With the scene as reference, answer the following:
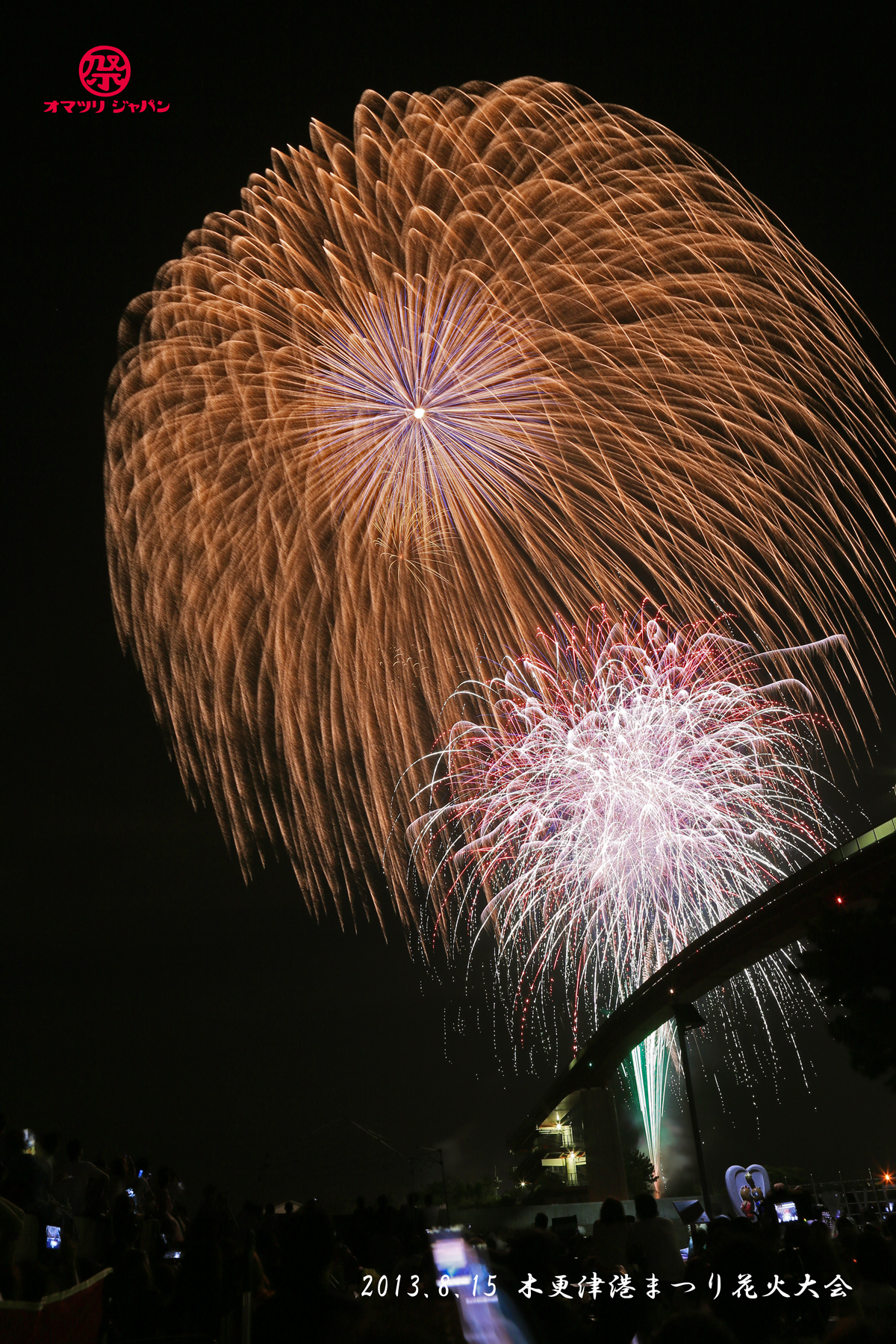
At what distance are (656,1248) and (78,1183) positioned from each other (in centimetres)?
699

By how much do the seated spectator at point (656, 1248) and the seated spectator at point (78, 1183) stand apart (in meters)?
6.38

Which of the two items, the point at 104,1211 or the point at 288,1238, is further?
the point at 104,1211

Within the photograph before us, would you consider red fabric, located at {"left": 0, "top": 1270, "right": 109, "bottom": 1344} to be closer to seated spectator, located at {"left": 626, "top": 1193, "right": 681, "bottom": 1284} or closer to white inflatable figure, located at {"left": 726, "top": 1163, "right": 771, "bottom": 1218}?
seated spectator, located at {"left": 626, "top": 1193, "right": 681, "bottom": 1284}

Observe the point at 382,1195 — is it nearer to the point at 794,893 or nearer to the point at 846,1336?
the point at 846,1336

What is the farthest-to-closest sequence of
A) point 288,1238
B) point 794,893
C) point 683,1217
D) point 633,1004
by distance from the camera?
point 633,1004 → point 794,893 → point 683,1217 → point 288,1238

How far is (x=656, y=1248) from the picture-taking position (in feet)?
29.9

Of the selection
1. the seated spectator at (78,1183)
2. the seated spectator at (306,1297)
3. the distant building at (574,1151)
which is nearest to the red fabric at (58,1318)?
the seated spectator at (306,1297)

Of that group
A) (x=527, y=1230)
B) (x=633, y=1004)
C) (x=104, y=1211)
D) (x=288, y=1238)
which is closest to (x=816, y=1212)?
(x=104, y=1211)

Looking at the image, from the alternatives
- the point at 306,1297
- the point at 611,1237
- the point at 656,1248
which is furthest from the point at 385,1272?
the point at 306,1297

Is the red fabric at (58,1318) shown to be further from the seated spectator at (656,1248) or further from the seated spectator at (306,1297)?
the seated spectator at (656,1248)

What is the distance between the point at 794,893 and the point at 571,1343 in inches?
1295

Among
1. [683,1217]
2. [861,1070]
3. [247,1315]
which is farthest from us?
[861,1070]

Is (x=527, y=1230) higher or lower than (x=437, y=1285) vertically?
higher

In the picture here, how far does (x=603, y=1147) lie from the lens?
160 feet
